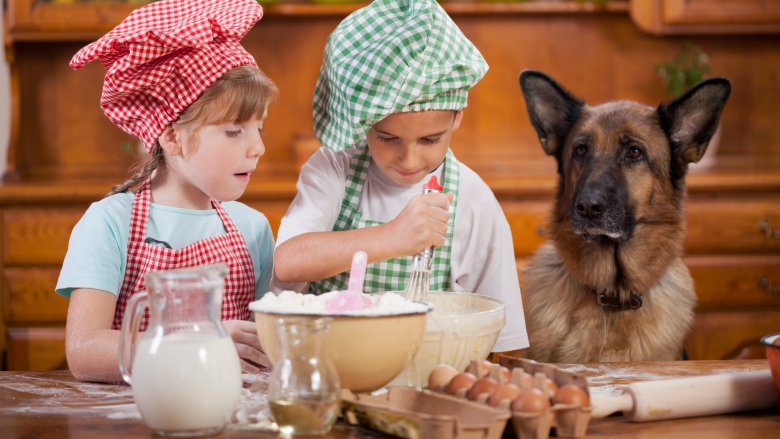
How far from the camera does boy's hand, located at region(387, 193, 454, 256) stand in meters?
1.32

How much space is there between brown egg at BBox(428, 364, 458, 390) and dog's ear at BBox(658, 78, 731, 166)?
→ 118cm

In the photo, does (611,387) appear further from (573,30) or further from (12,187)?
(573,30)

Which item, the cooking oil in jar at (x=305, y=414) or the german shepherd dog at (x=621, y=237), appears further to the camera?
the german shepherd dog at (x=621, y=237)

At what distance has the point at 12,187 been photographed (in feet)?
9.94

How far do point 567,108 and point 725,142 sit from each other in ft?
5.99

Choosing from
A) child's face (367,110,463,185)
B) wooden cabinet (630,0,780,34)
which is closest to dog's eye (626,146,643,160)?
child's face (367,110,463,185)

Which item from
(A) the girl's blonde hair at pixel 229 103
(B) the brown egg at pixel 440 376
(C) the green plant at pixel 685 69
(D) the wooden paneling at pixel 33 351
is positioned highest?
(C) the green plant at pixel 685 69

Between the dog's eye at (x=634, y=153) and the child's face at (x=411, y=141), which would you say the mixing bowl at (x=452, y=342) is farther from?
the dog's eye at (x=634, y=153)

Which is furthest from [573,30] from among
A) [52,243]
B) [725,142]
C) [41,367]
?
[41,367]

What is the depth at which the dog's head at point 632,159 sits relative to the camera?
2014 mm

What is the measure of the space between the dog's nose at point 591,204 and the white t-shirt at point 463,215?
0.37 metres

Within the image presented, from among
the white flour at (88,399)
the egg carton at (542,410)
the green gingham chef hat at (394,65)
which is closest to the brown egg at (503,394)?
the egg carton at (542,410)

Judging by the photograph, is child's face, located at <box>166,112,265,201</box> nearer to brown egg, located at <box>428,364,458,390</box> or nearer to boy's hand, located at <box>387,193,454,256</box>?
boy's hand, located at <box>387,193,454,256</box>

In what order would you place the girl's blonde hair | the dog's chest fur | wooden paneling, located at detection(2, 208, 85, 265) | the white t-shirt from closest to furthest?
the girl's blonde hair
the white t-shirt
the dog's chest fur
wooden paneling, located at detection(2, 208, 85, 265)
